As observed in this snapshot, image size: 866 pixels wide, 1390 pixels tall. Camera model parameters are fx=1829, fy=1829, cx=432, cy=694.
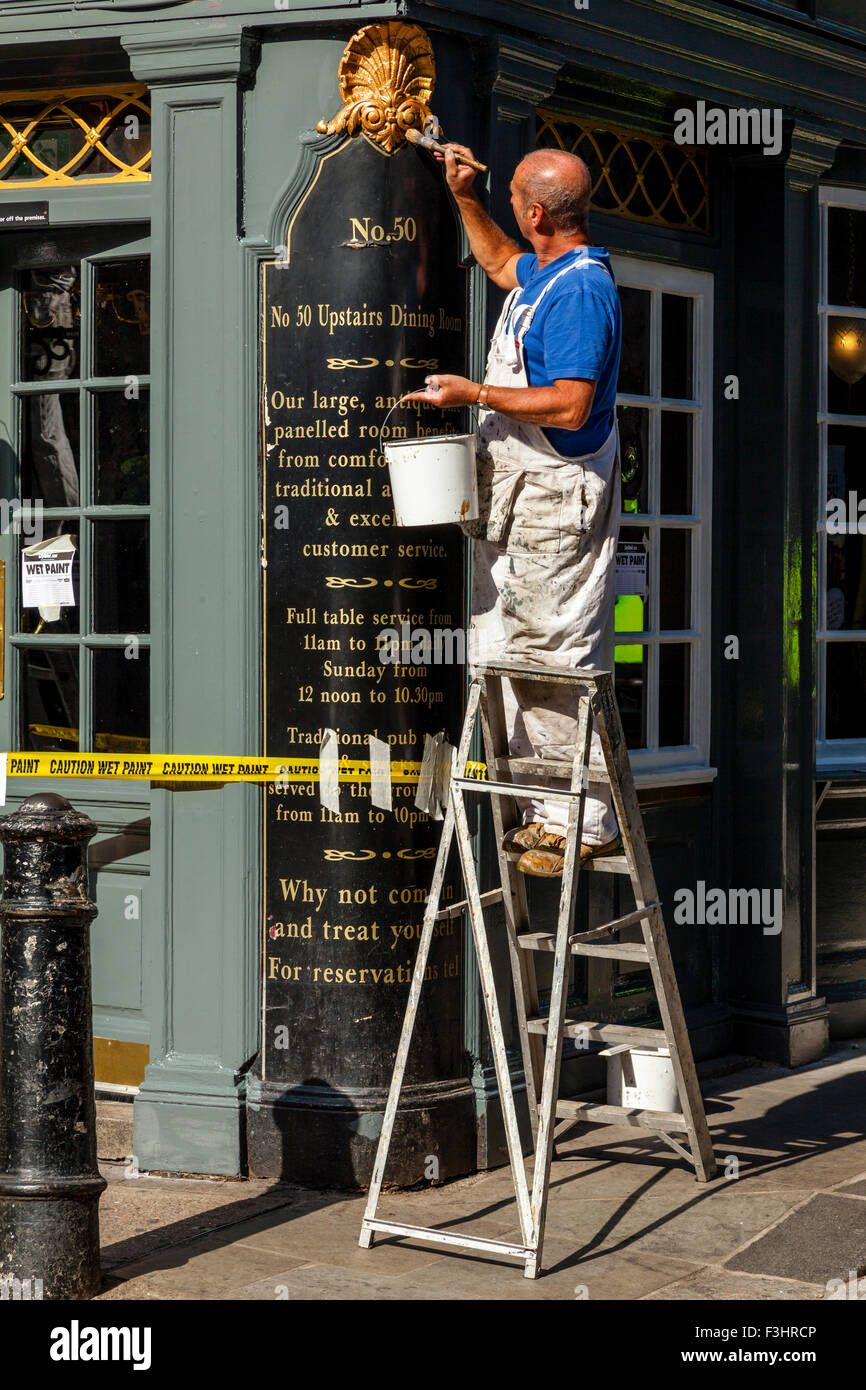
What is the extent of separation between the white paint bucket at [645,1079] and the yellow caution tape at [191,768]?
99 centimetres

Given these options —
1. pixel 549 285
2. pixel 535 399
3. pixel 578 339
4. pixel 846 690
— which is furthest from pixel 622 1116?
pixel 846 690

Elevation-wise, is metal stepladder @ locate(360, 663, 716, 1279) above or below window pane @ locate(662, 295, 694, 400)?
below

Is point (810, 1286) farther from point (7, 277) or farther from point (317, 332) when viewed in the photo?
point (7, 277)

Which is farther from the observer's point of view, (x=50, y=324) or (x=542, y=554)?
(x=50, y=324)

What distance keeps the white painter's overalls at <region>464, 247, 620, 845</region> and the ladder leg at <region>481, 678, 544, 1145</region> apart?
3.1 inches

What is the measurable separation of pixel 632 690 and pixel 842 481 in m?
1.49

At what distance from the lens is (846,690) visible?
766cm

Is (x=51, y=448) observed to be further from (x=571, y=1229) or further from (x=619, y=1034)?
(x=571, y=1229)

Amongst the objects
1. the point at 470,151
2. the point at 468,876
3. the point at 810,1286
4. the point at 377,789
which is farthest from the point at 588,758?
the point at 470,151

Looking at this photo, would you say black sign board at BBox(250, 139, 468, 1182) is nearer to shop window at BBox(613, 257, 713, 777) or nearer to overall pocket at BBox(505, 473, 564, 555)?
overall pocket at BBox(505, 473, 564, 555)

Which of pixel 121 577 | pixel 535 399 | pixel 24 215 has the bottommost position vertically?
pixel 121 577

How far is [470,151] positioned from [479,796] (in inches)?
77.7

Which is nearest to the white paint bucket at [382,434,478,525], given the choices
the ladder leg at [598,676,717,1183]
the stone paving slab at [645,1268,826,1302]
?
the ladder leg at [598,676,717,1183]

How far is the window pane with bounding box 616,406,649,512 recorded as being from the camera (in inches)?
267
